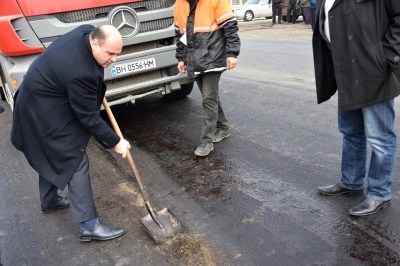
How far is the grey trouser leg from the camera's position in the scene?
→ 298cm

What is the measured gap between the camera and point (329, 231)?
9.32 ft

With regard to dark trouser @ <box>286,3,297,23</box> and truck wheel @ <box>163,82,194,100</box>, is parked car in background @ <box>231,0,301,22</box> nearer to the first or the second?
dark trouser @ <box>286,3,297,23</box>

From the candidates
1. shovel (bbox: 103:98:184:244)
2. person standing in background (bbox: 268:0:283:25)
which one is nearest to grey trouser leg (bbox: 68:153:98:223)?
shovel (bbox: 103:98:184:244)

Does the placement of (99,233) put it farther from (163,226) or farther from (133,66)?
(133,66)

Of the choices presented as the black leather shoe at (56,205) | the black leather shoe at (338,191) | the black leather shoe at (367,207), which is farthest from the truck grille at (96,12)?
the black leather shoe at (367,207)

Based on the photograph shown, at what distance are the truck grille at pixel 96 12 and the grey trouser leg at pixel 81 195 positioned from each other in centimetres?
225

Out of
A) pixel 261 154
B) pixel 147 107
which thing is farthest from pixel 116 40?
pixel 147 107

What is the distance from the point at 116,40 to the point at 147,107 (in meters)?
3.79

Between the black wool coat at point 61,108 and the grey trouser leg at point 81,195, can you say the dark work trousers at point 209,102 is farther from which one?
the grey trouser leg at point 81,195

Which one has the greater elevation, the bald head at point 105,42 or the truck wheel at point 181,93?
the bald head at point 105,42

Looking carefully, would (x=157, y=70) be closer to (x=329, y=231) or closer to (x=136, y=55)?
(x=136, y=55)

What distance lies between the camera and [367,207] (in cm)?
295

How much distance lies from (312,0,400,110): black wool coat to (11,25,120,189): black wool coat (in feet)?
5.38

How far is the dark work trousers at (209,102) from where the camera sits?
4258 millimetres
